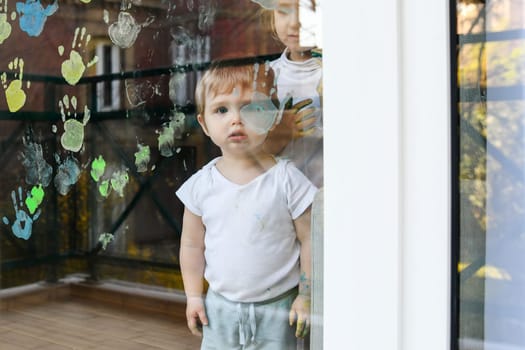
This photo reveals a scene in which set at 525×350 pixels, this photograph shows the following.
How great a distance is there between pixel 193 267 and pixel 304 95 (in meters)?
0.51

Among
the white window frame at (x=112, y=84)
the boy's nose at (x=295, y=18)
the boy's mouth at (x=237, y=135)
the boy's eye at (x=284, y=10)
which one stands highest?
the boy's eye at (x=284, y=10)

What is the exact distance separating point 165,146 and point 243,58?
1.01 ft

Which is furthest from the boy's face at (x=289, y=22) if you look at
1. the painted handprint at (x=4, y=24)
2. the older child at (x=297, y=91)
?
the painted handprint at (x=4, y=24)

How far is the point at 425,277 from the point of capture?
1280mm

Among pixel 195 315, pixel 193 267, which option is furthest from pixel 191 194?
pixel 195 315

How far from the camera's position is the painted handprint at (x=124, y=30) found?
5.95 ft

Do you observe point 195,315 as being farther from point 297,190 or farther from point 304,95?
point 304,95

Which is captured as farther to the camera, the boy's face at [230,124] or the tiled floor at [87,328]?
the tiled floor at [87,328]

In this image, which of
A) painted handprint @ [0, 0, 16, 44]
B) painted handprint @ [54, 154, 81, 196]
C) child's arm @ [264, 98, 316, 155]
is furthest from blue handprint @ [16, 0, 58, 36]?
child's arm @ [264, 98, 316, 155]

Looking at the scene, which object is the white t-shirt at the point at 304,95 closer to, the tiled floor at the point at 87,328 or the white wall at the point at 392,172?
the white wall at the point at 392,172

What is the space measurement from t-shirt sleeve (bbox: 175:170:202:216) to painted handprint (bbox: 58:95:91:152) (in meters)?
0.39

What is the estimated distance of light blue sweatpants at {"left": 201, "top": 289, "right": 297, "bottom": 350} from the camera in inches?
61.3

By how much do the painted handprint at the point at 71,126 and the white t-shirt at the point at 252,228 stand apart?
41 cm

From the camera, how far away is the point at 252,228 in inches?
62.7
